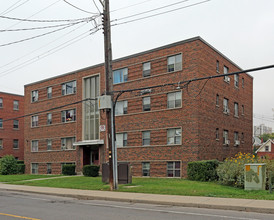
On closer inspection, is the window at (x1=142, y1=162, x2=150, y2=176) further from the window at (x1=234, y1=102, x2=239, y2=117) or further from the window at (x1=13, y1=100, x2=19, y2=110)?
the window at (x1=13, y1=100, x2=19, y2=110)

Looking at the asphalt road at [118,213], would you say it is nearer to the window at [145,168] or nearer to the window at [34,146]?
the window at [145,168]

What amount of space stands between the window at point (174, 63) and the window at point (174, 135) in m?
4.82

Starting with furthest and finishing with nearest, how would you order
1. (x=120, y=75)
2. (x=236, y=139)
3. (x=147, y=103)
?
(x=236, y=139) < (x=120, y=75) < (x=147, y=103)

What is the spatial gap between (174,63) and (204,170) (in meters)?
9.33

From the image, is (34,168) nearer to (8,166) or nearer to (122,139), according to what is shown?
(8,166)

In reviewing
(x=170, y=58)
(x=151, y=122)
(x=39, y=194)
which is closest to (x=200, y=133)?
(x=151, y=122)

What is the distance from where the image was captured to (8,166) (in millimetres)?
39531

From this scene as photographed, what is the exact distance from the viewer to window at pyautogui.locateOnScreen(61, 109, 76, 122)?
3633cm

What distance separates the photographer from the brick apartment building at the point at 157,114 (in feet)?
87.8

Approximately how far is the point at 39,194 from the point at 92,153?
1575cm

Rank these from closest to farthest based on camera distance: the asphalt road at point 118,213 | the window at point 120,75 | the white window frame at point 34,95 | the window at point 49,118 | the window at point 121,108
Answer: the asphalt road at point 118,213, the window at point 121,108, the window at point 120,75, the window at point 49,118, the white window frame at point 34,95

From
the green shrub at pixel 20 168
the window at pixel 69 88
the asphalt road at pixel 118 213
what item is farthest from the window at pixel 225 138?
the green shrub at pixel 20 168

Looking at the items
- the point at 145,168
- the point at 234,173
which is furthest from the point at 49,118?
the point at 234,173

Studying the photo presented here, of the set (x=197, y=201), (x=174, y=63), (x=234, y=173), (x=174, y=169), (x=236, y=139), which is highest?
(x=174, y=63)
